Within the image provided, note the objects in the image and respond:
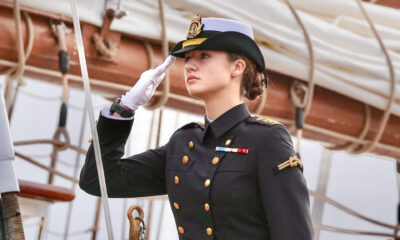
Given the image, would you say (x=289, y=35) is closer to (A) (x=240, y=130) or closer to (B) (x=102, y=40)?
(B) (x=102, y=40)

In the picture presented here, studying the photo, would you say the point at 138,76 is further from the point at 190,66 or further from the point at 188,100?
the point at 190,66

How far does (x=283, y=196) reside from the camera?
1.25 m

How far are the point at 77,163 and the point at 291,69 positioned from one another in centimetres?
114

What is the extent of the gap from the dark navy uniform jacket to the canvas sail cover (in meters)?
0.70

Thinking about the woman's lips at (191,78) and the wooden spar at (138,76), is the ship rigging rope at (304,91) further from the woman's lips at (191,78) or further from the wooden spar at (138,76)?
the woman's lips at (191,78)

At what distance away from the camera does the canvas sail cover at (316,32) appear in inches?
83.8

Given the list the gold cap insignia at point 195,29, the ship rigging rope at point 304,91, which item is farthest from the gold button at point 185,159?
the ship rigging rope at point 304,91

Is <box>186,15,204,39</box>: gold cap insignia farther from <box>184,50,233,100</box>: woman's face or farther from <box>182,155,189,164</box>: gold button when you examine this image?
<box>182,155,189,164</box>: gold button

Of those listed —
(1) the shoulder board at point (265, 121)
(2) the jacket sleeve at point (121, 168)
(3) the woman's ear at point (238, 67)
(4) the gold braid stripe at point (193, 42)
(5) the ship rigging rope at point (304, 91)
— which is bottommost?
(2) the jacket sleeve at point (121, 168)

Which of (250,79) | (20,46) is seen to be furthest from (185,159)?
(20,46)

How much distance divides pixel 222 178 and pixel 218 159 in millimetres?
43

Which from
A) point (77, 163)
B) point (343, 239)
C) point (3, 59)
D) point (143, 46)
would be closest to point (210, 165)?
point (3, 59)

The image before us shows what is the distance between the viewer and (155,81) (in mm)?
1347

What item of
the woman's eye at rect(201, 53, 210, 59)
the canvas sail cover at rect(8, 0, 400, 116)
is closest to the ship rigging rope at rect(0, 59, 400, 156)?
the canvas sail cover at rect(8, 0, 400, 116)
